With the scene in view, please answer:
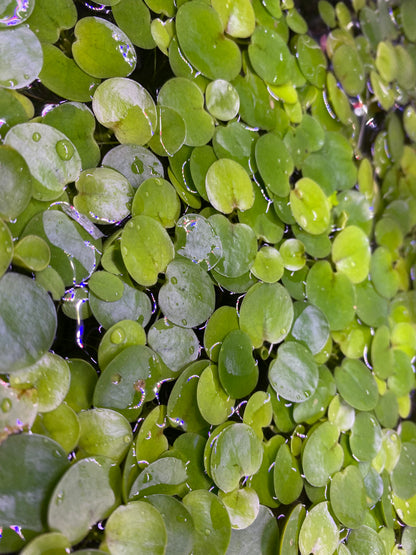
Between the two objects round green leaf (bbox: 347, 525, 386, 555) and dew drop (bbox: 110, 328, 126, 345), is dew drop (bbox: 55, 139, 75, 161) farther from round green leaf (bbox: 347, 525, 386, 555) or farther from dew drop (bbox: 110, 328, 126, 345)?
round green leaf (bbox: 347, 525, 386, 555)

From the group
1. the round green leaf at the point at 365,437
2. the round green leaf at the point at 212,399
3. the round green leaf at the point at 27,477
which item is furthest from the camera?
the round green leaf at the point at 365,437

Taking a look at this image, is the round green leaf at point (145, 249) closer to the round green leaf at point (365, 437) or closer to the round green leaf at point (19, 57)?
the round green leaf at point (19, 57)

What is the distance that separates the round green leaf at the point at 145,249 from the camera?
382 millimetres

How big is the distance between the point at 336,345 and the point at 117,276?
27cm

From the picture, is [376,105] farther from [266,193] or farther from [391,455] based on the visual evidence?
[391,455]

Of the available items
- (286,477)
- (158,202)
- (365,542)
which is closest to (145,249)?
(158,202)

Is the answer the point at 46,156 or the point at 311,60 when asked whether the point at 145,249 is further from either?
the point at 311,60

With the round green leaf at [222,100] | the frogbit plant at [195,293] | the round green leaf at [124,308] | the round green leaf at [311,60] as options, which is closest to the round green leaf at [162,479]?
the frogbit plant at [195,293]

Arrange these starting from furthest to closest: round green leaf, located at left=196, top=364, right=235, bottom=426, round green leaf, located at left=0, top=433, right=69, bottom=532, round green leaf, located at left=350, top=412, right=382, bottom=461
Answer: round green leaf, located at left=350, top=412, right=382, bottom=461 < round green leaf, located at left=196, top=364, right=235, bottom=426 < round green leaf, located at left=0, top=433, right=69, bottom=532

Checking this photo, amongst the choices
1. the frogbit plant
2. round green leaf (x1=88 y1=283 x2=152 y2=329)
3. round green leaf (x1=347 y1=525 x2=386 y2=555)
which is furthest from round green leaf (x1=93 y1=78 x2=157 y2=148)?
round green leaf (x1=347 y1=525 x2=386 y2=555)

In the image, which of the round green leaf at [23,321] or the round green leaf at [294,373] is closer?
the round green leaf at [23,321]

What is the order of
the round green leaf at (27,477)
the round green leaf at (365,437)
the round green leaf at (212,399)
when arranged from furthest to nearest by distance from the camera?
the round green leaf at (365,437), the round green leaf at (212,399), the round green leaf at (27,477)

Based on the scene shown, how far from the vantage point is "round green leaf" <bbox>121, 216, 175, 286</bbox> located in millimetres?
382

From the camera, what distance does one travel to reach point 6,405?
310 millimetres
